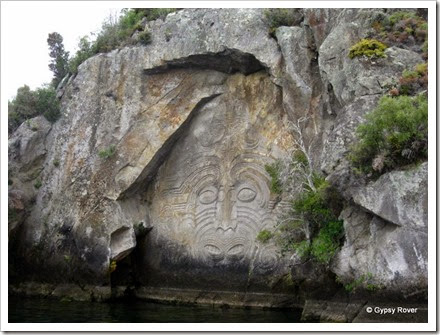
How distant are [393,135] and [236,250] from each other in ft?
33.5

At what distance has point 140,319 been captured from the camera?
2136 centimetres

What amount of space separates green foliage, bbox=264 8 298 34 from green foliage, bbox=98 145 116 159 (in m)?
8.50

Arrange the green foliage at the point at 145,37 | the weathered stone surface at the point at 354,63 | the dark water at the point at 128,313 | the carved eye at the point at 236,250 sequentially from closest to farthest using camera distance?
the dark water at the point at 128,313 → the weathered stone surface at the point at 354,63 → the carved eye at the point at 236,250 → the green foliage at the point at 145,37

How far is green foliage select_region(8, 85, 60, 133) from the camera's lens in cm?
3008

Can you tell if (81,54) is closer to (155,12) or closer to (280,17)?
(155,12)

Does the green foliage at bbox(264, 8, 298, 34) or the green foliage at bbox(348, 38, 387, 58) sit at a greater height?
the green foliage at bbox(264, 8, 298, 34)

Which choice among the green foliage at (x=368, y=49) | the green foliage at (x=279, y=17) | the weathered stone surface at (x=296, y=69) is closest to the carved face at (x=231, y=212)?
the weathered stone surface at (x=296, y=69)

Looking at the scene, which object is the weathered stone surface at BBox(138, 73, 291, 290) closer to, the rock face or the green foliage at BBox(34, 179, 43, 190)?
the rock face

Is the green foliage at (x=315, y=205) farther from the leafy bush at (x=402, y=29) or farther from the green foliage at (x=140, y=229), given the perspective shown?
the green foliage at (x=140, y=229)

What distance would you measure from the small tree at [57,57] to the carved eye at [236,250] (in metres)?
13.3

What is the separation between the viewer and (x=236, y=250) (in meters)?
27.2

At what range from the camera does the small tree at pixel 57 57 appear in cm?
3347

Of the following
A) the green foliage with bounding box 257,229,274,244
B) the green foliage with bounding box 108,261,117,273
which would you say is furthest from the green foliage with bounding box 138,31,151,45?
the green foliage with bounding box 257,229,274,244

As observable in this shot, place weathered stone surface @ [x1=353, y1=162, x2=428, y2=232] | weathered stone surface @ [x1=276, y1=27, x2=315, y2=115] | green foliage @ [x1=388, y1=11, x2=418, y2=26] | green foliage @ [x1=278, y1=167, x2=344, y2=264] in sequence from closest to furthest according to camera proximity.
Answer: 1. weathered stone surface @ [x1=353, y1=162, x2=428, y2=232]
2. green foliage @ [x1=278, y1=167, x2=344, y2=264]
3. green foliage @ [x1=388, y1=11, x2=418, y2=26]
4. weathered stone surface @ [x1=276, y1=27, x2=315, y2=115]
